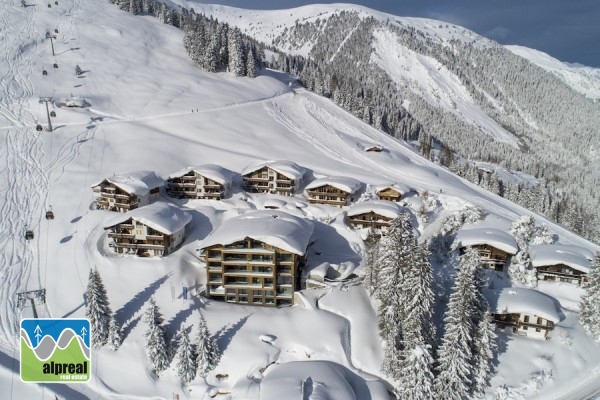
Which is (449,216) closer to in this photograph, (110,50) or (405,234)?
A: (405,234)

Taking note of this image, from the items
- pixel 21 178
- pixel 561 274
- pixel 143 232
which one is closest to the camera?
pixel 143 232

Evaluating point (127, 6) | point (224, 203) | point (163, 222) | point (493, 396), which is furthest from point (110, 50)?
point (493, 396)

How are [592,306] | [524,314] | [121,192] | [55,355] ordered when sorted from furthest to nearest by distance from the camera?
[121,192]
[592,306]
[524,314]
[55,355]


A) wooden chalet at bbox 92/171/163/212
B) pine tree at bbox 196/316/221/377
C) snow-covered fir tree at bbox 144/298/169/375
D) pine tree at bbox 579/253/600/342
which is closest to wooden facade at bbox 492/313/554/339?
pine tree at bbox 579/253/600/342

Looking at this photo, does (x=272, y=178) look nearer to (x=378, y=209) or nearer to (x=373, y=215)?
(x=373, y=215)

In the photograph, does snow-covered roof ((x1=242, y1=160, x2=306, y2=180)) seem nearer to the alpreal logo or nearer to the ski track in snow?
the ski track in snow

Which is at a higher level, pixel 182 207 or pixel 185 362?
pixel 182 207

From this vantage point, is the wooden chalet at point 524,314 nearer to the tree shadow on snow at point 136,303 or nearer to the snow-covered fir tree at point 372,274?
the snow-covered fir tree at point 372,274

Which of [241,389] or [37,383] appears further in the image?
[241,389]

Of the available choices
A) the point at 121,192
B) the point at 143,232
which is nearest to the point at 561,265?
the point at 143,232
